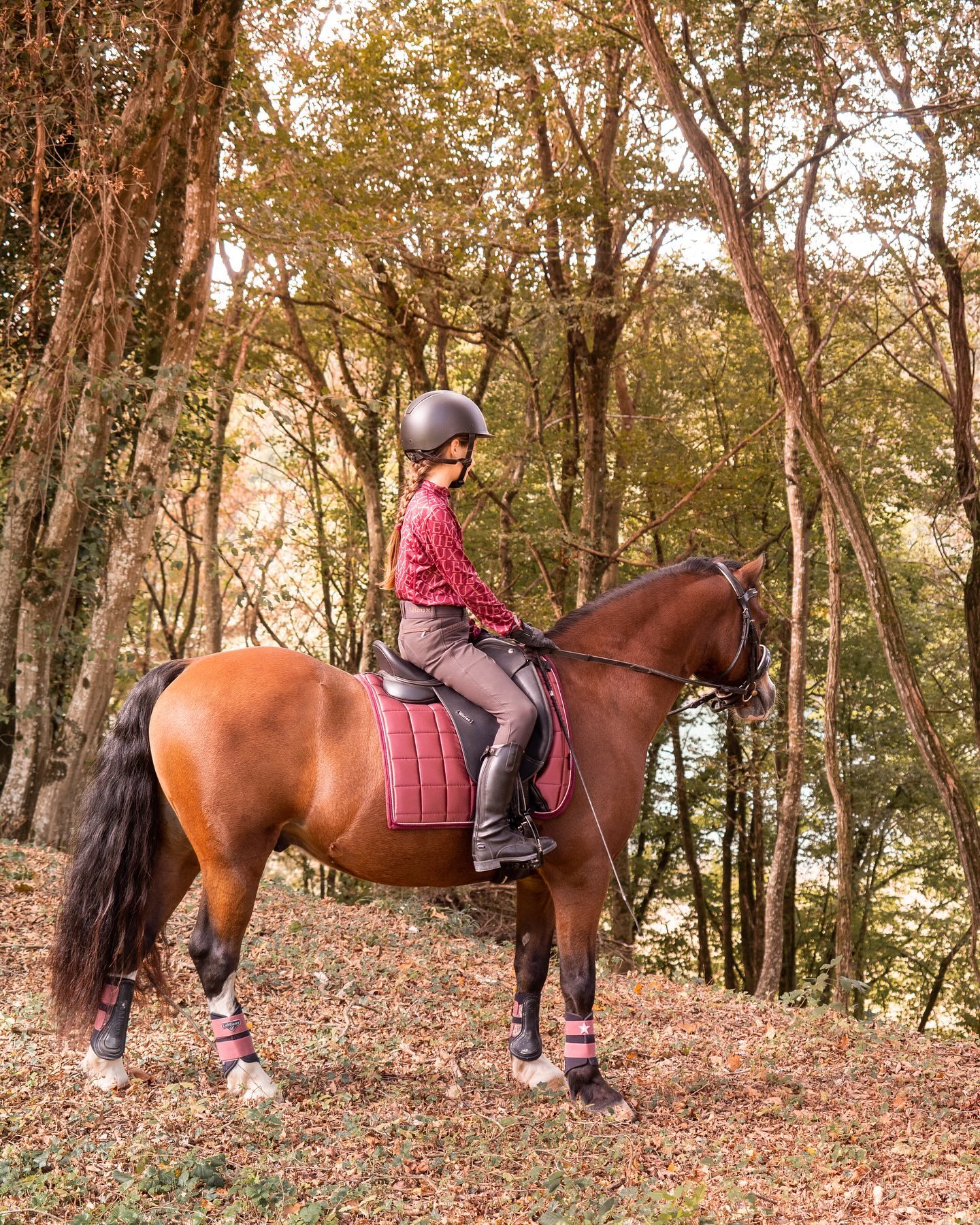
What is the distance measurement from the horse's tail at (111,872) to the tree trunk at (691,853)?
14.2 metres

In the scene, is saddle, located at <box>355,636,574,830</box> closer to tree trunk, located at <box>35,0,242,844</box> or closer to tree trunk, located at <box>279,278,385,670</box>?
tree trunk, located at <box>35,0,242,844</box>

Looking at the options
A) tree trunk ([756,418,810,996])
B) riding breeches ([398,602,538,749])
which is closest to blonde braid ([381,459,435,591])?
riding breeches ([398,602,538,749])

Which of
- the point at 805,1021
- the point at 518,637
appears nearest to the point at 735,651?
the point at 518,637

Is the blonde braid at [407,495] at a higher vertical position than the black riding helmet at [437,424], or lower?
Result: lower

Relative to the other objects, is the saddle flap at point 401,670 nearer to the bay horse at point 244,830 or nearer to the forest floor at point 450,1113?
the bay horse at point 244,830

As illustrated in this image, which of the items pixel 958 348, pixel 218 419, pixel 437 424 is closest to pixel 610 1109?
pixel 437 424

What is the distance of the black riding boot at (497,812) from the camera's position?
4.03m

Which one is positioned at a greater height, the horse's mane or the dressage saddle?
the horse's mane

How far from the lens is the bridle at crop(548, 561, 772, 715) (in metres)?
4.66

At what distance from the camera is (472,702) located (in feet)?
13.8

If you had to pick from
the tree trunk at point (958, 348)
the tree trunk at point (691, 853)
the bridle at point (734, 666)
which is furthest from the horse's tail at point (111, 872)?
the tree trunk at point (691, 853)

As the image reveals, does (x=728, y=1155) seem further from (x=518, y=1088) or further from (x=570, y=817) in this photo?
(x=570, y=817)

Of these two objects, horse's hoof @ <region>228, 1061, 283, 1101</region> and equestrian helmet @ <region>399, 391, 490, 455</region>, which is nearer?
horse's hoof @ <region>228, 1061, 283, 1101</region>

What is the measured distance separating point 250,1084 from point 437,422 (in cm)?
288
